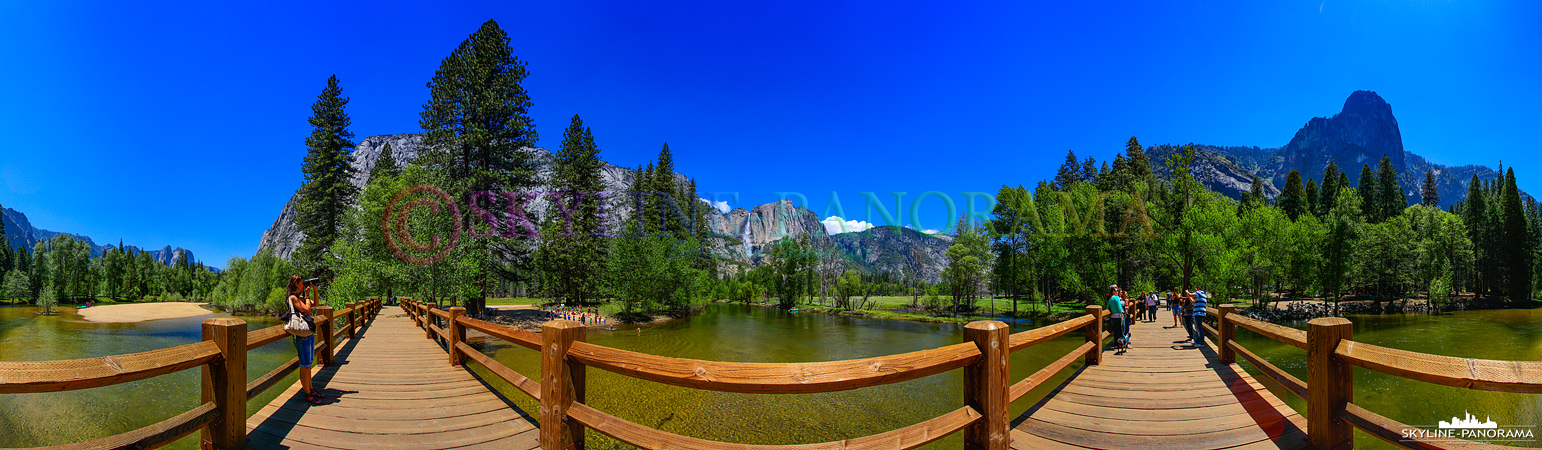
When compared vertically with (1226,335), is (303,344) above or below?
above

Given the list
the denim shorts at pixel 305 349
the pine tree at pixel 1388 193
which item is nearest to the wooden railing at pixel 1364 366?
the denim shorts at pixel 305 349

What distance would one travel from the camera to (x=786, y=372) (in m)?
2.47

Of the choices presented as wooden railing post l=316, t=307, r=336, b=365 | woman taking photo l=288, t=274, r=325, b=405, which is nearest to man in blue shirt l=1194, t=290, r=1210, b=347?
woman taking photo l=288, t=274, r=325, b=405

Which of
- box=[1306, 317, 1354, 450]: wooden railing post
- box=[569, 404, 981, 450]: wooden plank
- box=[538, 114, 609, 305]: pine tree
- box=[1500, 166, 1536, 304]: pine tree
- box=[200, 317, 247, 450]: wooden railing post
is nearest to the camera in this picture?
box=[569, 404, 981, 450]: wooden plank

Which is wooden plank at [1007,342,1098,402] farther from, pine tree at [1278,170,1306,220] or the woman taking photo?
pine tree at [1278,170,1306,220]

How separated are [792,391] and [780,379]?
95mm

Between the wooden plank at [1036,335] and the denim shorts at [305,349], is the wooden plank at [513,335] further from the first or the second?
the wooden plank at [1036,335]

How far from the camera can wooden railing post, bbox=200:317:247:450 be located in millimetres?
3338

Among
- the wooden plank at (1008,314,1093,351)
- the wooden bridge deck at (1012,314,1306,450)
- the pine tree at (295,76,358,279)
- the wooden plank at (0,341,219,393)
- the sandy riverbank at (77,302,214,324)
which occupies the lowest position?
the sandy riverbank at (77,302,214,324)

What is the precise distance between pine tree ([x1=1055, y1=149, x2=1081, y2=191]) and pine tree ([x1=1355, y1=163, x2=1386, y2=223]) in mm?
30014

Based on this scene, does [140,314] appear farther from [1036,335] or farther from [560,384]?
[1036,335]

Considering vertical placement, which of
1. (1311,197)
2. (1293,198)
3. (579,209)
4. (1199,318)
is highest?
(1311,197)

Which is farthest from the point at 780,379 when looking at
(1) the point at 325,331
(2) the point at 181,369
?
(1) the point at 325,331

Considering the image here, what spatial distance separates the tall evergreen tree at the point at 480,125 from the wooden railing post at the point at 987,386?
25.5 m
